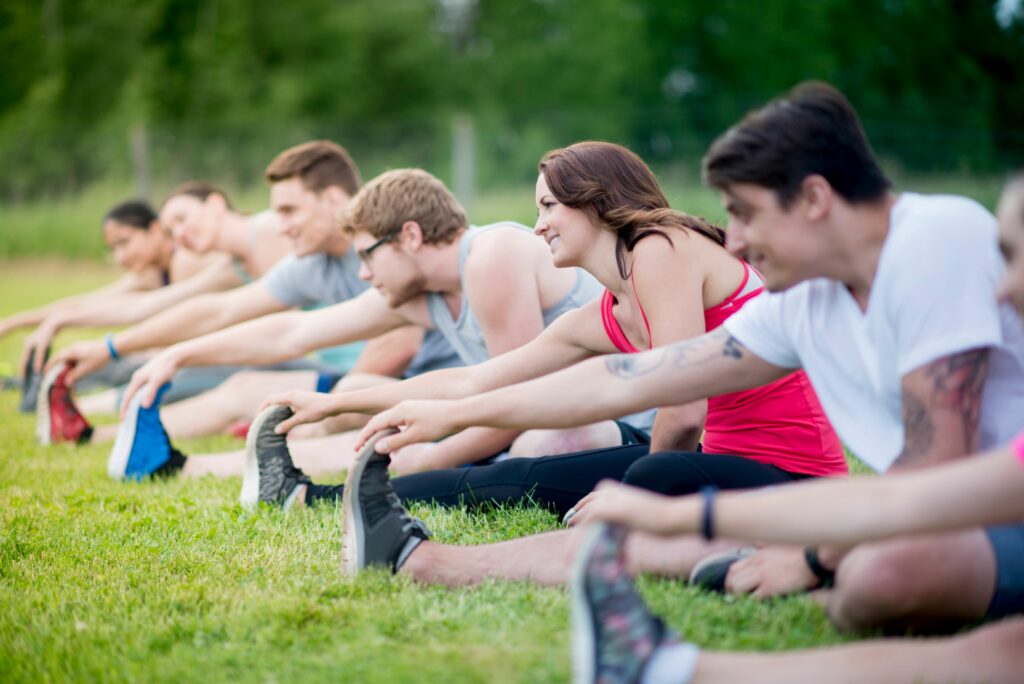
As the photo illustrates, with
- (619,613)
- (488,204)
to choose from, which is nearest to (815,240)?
(619,613)

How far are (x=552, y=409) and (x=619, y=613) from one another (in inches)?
33.5

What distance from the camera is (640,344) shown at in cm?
375

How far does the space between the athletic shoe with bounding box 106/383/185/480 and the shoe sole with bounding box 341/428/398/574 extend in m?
2.17

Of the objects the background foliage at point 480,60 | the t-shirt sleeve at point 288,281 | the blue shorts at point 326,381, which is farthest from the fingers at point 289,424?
the background foliage at point 480,60

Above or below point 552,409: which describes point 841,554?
below

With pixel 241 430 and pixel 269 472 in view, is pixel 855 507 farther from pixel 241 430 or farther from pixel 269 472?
pixel 241 430

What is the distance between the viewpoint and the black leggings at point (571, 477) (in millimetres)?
3182

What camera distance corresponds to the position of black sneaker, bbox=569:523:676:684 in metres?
2.11

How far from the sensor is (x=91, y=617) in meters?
3.05

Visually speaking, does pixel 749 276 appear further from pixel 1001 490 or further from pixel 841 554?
pixel 1001 490

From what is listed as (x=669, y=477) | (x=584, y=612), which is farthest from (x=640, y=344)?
(x=584, y=612)

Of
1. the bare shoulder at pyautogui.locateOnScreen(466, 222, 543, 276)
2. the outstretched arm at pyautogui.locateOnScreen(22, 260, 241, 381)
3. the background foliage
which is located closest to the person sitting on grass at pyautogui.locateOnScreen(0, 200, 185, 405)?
the outstretched arm at pyautogui.locateOnScreen(22, 260, 241, 381)

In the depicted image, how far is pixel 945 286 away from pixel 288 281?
4387mm

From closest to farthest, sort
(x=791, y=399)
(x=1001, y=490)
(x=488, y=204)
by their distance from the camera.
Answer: (x=1001, y=490), (x=791, y=399), (x=488, y=204)
